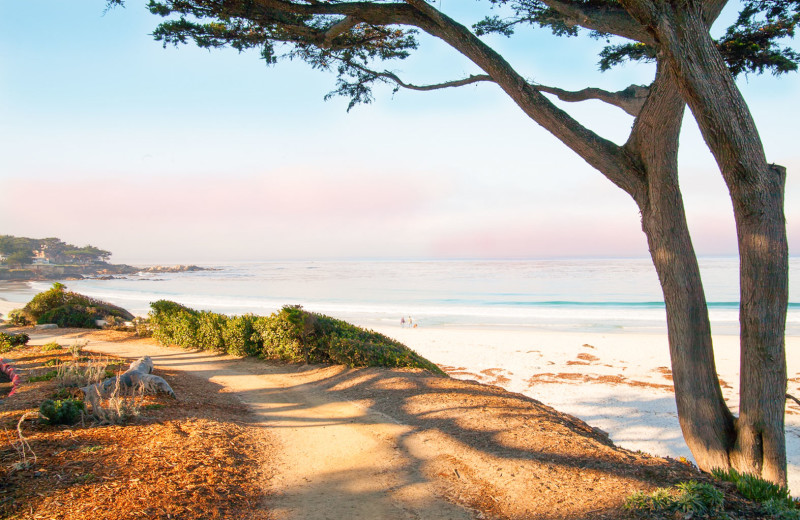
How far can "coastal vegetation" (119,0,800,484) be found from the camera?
4.31 m

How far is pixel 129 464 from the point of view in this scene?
4164 mm

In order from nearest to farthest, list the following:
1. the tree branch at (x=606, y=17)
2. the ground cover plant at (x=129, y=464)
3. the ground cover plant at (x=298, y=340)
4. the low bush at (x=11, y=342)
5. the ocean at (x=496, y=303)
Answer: the ground cover plant at (x=129, y=464)
the tree branch at (x=606, y=17)
the ground cover plant at (x=298, y=340)
the low bush at (x=11, y=342)
the ocean at (x=496, y=303)

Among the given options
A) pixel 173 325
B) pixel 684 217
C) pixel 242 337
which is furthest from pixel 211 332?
pixel 684 217

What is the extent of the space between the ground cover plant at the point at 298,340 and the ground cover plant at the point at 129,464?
3.31 metres

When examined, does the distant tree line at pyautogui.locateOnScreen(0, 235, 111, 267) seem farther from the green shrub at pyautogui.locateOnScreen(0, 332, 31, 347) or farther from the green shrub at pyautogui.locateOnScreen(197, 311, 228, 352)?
the green shrub at pyautogui.locateOnScreen(197, 311, 228, 352)

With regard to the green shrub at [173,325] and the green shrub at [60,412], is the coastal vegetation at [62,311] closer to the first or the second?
the green shrub at [173,325]

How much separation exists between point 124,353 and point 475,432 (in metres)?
10.5

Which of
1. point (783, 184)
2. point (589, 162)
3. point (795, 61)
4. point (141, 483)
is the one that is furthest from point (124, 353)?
point (795, 61)

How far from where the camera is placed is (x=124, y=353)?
12.2m

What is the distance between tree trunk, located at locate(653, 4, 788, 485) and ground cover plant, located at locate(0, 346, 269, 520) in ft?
16.0

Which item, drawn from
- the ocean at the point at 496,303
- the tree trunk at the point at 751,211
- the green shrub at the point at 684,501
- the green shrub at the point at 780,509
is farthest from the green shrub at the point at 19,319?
the green shrub at the point at 780,509

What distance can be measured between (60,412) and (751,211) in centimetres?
735

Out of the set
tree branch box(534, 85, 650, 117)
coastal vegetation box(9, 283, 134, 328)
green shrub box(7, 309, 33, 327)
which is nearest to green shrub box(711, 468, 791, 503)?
tree branch box(534, 85, 650, 117)

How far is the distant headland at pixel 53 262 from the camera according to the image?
76.1 m
